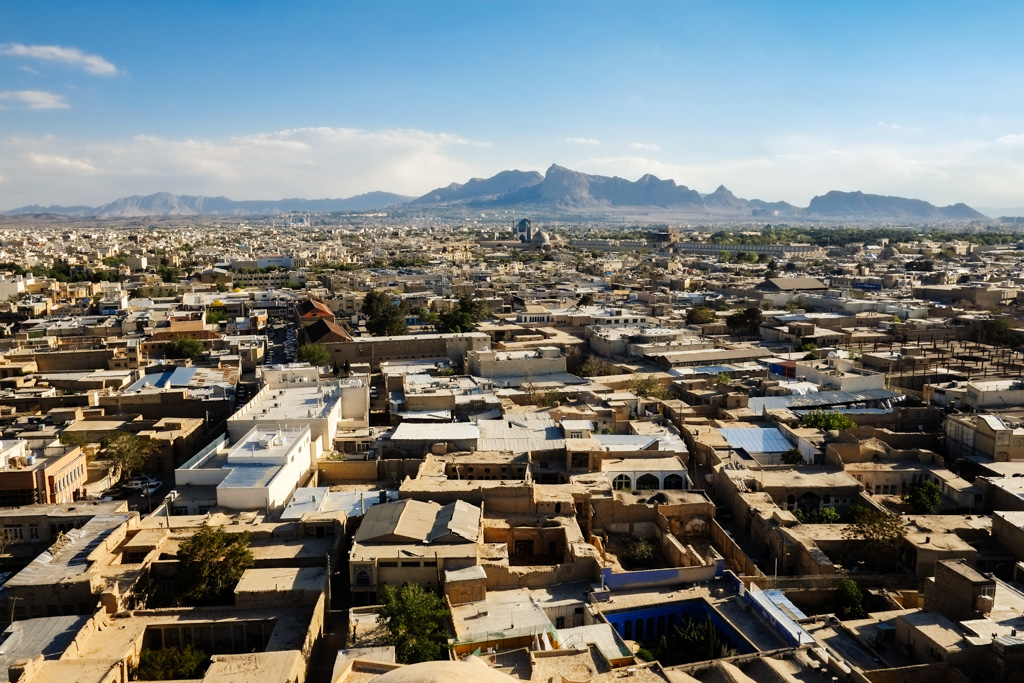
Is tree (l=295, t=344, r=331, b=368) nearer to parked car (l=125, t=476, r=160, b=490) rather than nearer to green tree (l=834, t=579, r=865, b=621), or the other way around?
parked car (l=125, t=476, r=160, b=490)

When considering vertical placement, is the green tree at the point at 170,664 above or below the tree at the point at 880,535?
below

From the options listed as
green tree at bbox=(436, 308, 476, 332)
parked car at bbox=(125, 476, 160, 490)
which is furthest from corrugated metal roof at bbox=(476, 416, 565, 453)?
green tree at bbox=(436, 308, 476, 332)

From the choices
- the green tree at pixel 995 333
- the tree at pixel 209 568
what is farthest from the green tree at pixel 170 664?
the green tree at pixel 995 333

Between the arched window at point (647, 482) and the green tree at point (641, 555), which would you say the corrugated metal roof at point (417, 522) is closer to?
the green tree at point (641, 555)

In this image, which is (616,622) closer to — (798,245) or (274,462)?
(274,462)

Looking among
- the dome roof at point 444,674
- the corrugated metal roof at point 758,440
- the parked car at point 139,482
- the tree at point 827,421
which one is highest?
the dome roof at point 444,674

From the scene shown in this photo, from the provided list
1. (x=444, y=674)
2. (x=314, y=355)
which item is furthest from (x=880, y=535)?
(x=314, y=355)
